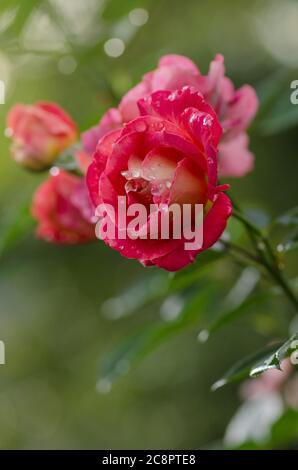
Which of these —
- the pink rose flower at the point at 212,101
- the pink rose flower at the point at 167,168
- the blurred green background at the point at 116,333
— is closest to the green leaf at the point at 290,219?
the pink rose flower at the point at 212,101

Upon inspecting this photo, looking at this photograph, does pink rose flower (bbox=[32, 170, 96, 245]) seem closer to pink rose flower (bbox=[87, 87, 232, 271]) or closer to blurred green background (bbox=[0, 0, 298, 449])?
pink rose flower (bbox=[87, 87, 232, 271])

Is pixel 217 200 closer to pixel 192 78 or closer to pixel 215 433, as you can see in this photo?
pixel 192 78

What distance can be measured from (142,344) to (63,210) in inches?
10.7

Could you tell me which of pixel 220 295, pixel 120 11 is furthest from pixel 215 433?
pixel 120 11

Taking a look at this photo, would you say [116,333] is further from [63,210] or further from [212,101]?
[212,101]

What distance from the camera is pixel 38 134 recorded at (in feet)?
3.50

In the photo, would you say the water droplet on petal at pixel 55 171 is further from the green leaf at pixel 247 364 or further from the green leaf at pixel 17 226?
the green leaf at pixel 247 364

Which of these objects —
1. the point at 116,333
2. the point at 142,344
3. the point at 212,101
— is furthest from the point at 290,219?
the point at 116,333

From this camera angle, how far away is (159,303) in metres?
3.87

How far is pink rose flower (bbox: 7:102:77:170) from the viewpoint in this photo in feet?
3.50

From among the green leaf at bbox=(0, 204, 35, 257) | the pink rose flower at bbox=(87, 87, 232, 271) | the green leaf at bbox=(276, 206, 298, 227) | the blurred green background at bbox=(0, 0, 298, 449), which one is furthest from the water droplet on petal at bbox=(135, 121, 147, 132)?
the blurred green background at bbox=(0, 0, 298, 449)

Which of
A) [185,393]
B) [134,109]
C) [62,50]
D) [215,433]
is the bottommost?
[134,109]
